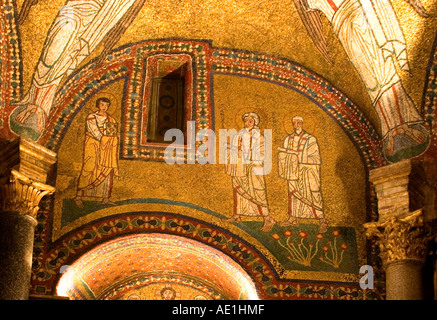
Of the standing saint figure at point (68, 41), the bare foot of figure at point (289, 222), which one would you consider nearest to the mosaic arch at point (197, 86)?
the standing saint figure at point (68, 41)

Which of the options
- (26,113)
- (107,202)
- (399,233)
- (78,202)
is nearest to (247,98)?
(107,202)

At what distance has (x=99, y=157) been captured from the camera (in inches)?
540

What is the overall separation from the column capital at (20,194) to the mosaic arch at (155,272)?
48.2 inches

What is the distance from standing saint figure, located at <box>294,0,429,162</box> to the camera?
516 inches

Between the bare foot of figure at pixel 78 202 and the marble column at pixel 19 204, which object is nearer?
the marble column at pixel 19 204

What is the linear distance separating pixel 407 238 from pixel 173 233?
333 cm

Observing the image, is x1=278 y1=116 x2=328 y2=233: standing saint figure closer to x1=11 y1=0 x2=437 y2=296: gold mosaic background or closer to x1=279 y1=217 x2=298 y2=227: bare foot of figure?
x1=279 y1=217 x2=298 y2=227: bare foot of figure

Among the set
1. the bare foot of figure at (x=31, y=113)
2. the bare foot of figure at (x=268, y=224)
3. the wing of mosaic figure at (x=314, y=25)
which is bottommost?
the bare foot of figure at (x=268, y=224)

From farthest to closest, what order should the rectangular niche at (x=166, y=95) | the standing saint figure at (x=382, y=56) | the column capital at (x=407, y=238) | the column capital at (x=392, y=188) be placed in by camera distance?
the rectangular niche at (x=166, y=95) → the standing saint figure at (x=382, y=56) → the column capital at (x=392, y=188) → the column capital at (x=407, y=238)

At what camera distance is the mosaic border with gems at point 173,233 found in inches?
509

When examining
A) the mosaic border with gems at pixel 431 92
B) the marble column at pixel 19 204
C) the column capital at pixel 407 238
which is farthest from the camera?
the mosaic border with gems at pixel 431 92

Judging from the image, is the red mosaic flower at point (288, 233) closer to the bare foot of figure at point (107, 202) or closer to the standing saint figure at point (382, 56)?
the standing saint figure at point (382, 56)

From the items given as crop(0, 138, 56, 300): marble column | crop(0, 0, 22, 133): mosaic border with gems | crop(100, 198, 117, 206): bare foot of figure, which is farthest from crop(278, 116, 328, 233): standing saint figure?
crop(0, 0, 22, 133): mosaic border with gems
